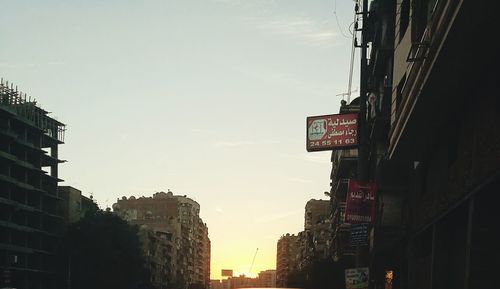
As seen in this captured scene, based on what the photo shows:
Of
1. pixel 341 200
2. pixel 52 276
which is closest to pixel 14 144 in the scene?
pixel 52 276

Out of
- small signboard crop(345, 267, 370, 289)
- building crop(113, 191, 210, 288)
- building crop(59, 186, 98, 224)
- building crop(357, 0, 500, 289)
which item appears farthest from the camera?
building crop(113, 191, 210, 288)

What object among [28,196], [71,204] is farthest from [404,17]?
[71,204]

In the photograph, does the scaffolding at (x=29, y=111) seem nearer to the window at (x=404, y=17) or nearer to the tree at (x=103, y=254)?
the tree at (x=103, y=254)

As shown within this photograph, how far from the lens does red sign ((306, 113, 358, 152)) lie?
16.9m

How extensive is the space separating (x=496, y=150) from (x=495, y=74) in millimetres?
1388

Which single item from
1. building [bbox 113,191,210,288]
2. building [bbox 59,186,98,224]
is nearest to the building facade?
building [bbox 59,186,98,224]

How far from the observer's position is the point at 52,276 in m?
93.1

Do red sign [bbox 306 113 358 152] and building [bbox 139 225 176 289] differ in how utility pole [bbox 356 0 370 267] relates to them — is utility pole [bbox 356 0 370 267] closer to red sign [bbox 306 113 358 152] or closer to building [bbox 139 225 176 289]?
red sign [bbox 306 113 358 152]

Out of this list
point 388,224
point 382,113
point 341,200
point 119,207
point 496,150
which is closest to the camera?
point 496,150

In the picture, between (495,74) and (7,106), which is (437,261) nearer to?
(495,74)

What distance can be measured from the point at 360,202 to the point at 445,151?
2.39 meters

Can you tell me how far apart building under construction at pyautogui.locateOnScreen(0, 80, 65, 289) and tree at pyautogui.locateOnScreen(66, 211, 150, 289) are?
5541 mm

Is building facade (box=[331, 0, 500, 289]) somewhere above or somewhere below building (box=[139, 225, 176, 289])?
above

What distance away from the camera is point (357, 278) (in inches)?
571
